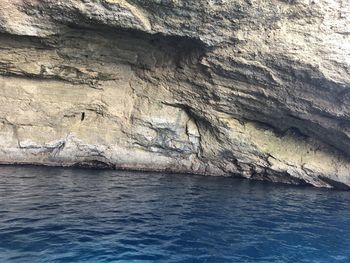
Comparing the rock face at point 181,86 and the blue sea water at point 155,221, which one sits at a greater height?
the rock face at point 181,86

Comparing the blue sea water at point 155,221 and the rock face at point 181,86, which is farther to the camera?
the rock face at point 181,86

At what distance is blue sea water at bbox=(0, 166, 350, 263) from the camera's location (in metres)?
8.52

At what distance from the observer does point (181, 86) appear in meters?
18.5

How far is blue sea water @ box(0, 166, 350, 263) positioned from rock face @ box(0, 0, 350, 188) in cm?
212

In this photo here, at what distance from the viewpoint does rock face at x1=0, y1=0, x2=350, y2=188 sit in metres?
15.2

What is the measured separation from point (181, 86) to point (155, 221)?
892 centimetres

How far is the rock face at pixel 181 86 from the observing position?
15227 millimetres

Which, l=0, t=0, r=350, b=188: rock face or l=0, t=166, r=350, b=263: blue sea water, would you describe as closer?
l=0, t=166, r=350, b=263: blue sea water

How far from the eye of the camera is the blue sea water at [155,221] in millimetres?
8516

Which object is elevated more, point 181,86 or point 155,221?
point 181,86

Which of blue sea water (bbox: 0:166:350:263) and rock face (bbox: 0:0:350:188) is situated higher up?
rock face (bbox: 0:0:350:188)

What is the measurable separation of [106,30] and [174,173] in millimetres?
7657

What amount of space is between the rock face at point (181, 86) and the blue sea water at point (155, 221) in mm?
2118

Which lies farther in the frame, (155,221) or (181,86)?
(181,86)
